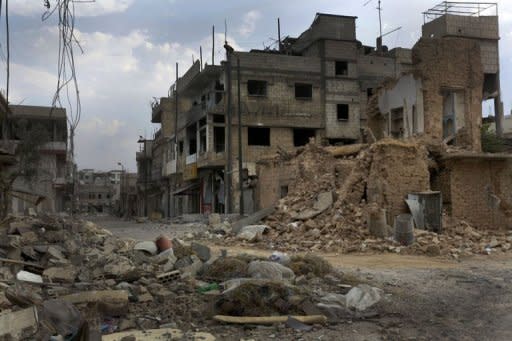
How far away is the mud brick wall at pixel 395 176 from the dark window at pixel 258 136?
1982 centimetres

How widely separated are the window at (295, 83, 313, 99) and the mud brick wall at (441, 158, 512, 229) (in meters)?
20.4

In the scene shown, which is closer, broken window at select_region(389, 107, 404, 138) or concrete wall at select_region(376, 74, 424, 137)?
concrete wall at select_region(376, 74, 424, 137)

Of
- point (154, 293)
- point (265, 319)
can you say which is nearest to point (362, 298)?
point (265, 319)

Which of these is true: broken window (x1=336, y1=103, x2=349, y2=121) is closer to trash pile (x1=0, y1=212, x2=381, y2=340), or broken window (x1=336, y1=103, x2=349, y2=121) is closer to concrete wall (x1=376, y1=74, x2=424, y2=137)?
concrete wall (x1=376, y1=74, x2=424, y2=137)

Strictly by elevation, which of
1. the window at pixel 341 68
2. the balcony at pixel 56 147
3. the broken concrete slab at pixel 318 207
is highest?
the window at pixel 341 68

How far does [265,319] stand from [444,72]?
76.9 feet

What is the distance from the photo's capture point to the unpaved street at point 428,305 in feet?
19.4

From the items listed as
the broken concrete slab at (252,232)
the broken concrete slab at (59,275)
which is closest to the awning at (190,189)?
the broken concrete slab at (252,232)

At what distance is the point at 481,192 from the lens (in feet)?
58.1

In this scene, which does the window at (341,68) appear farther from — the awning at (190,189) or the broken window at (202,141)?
the awning at (190,189)

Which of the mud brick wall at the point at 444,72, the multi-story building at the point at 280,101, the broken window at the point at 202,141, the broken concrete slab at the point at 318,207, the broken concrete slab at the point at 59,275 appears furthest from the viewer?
the broken window at the point at 202,141

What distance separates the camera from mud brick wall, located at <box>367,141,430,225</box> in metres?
16.4

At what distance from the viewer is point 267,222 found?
19.0 meters

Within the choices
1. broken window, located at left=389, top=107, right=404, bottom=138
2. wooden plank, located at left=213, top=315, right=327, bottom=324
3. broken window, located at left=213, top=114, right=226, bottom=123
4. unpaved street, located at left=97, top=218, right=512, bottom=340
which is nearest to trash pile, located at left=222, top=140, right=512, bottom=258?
unpaved street, located at left=97, top=218, right=512, bottom=340
